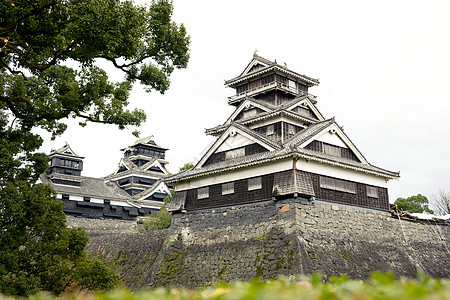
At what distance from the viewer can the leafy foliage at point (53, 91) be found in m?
12.0

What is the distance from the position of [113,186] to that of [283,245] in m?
30.0

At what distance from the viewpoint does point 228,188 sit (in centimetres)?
2169

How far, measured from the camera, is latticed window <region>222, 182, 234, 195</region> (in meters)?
21.6

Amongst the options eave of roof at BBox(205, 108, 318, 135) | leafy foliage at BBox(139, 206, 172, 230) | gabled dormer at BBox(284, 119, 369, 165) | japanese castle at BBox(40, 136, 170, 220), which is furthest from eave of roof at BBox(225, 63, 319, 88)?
japanese castle at BBox(40, 136, 170, 220)

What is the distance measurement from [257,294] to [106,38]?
10.8 m

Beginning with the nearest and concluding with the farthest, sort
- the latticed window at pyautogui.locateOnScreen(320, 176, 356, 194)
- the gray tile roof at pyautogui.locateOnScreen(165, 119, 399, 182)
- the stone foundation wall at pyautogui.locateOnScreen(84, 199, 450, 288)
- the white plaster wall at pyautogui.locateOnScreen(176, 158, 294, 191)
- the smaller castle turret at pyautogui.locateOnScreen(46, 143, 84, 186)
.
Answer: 1. the stone foundation wall at pyautogui.locateOnScreen(84, 199, 450, 288)
2. the gray tile roof at pyautogui.locateOnScreen(165, 119, 399, 182)
3. the white plaster wall at pyautogui.locateOnScreen(176, 158, 294, 191)
4. the latticed window at pyautogui.locateOnScreen(320, 176, 356, 194)
5. the smaller castle turret at pyautogui.locateOnScreen(46, 143, 84, 186)

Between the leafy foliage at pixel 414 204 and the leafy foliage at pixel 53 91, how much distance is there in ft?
114

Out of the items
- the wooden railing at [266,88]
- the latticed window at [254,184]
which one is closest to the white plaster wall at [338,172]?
the latticed window at [254,184]

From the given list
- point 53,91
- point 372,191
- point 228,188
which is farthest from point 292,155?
point 53,91

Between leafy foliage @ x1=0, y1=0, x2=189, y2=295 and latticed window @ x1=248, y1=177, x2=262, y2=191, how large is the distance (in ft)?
24.5

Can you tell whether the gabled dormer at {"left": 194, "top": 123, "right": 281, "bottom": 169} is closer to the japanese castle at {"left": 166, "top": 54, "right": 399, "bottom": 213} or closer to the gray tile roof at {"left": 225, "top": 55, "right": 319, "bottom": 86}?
the japanese castle at {"left": 166, "top": 54, "right": 399, "bottom": 213}

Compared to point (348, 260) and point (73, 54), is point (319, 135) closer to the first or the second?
point (348, 260)

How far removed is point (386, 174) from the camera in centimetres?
2283

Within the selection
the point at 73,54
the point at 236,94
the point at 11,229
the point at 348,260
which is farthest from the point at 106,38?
the point at 236,94
